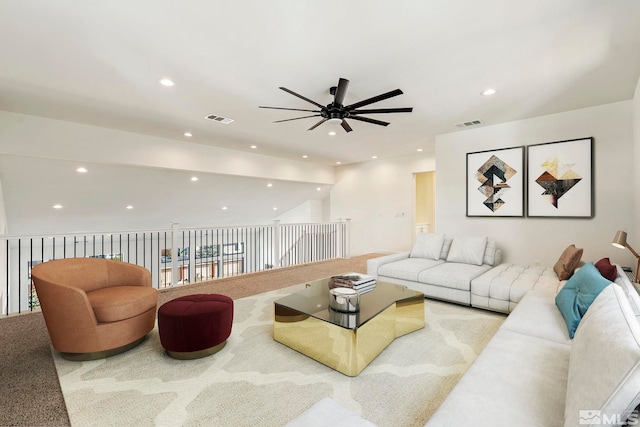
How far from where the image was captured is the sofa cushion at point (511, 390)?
1.15 metres

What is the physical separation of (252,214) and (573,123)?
854cm

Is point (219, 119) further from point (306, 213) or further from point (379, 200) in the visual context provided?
point (306, 213)

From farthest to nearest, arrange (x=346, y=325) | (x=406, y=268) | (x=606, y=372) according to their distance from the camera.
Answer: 1. (x=406, y=268)
2. (x=346, y=325)
3. (x=606, y=372)

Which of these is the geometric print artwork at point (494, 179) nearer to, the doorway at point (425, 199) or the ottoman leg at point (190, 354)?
the doorway at point (425, 199)

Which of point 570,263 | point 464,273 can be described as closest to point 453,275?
point 464,273

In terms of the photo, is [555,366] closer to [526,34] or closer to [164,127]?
[526,34]

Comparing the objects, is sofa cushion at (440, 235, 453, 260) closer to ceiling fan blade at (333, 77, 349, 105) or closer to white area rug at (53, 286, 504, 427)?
white area rug at (53, 286, 504, 427)

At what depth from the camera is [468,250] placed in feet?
13.9

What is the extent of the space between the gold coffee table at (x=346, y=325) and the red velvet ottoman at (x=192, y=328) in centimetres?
51

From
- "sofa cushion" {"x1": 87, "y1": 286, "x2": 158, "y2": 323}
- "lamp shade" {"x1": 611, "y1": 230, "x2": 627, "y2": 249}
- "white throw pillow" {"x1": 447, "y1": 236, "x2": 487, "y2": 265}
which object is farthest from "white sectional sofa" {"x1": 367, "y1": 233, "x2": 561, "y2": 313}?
"sofa cushion" {"x1": 87, "y1": 286, "x2": 158, "y2": 323}

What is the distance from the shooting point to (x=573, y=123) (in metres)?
4.08

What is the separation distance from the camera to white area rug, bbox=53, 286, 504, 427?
172 cm

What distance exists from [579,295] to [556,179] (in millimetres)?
2842

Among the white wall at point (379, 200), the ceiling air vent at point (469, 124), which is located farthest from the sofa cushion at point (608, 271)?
the white wall at point (379, 200)
